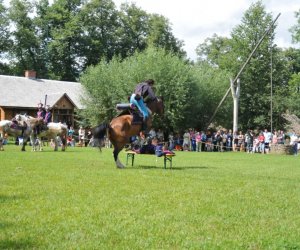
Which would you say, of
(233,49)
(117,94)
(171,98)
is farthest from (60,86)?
(233,49)

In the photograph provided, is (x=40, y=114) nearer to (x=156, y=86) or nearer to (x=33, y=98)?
(x=156, y=86)

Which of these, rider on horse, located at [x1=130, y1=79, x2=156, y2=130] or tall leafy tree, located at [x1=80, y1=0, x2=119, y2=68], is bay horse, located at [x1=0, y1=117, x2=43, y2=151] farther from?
tall leafy tree, located at [x1=80, y1=0, x2=119, y2=68]

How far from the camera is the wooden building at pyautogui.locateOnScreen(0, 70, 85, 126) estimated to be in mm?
45781

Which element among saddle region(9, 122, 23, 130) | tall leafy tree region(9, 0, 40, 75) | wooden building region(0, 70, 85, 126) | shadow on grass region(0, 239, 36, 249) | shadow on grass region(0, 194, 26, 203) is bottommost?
shadow on grass region(0, 239, 36, 249)

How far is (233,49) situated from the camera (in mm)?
55719

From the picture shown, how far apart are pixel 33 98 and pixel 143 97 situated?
112ft

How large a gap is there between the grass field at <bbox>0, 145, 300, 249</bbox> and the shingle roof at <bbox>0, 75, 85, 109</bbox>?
35.6m

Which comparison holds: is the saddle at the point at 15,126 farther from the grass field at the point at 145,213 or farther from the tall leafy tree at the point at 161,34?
the tall leafy tree at the point at 161,34

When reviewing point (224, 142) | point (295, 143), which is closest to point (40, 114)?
point (224, 142)

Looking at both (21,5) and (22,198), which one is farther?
(21,5)

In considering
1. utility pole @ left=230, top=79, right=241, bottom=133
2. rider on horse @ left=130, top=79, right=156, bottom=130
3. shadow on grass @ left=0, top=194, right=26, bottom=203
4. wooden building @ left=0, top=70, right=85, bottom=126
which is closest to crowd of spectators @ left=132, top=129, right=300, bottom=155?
utility pole @ left=230, top=79, right=241, bottom=133

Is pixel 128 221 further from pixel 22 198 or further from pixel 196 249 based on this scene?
pixel 22 198

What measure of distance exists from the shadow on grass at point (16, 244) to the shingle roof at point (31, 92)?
40.8 m

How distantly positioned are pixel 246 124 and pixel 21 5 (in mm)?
36209
